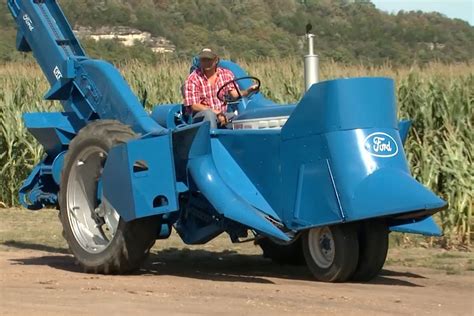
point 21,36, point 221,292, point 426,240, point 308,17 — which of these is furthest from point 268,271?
point 308,17

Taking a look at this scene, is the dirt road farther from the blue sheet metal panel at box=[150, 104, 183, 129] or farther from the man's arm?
the man's arm

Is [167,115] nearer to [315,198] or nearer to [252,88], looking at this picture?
[252,88]

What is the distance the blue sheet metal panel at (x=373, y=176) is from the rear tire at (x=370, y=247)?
53cm

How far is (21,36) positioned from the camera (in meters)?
12.0

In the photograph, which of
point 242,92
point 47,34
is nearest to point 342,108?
point 242,92

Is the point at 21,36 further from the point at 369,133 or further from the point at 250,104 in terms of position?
the point at 369,133

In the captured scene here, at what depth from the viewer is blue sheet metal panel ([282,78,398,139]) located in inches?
Answer: 335

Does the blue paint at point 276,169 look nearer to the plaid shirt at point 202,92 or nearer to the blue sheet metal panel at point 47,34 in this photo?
the plaid shirt at point 202,92

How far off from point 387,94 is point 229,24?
29335mm

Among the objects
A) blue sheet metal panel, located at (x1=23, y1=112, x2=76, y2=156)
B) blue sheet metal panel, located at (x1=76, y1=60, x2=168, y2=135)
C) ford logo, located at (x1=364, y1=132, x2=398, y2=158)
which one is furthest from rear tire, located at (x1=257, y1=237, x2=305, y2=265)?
blue sheet metal panel, located at (x1=23, y1=112, x2=76, y2=156)

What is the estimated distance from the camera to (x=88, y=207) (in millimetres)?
10070

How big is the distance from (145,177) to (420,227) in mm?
2262

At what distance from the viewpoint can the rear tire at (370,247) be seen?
8734 mm

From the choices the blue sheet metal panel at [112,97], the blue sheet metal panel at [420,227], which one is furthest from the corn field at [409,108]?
the blue sheet metal panel at [112,97]
